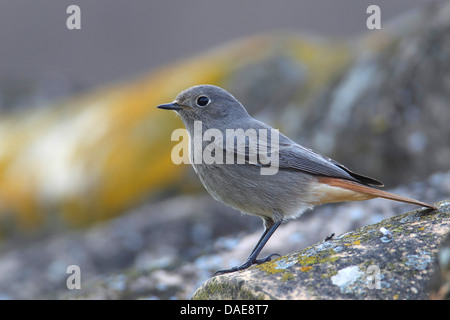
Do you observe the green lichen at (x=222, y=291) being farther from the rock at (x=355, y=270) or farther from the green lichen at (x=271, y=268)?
the green lichen at (x=271, y=268)

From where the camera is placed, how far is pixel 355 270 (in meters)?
3.50

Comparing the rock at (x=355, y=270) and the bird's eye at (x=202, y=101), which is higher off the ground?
the bird's eye at (x=202, y=101)

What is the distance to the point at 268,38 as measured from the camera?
1088 centimetres

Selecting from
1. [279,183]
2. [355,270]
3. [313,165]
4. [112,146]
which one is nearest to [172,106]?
[279,183]

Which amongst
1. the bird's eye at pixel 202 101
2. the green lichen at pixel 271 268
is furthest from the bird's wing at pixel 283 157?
the green lichen at pixel 271 268

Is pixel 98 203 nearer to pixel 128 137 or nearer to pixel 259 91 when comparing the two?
pixel 128 137

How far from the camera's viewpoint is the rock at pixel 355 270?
10.9 ft

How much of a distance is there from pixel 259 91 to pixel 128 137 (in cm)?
259

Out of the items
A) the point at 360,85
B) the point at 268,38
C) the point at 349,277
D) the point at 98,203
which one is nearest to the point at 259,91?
the point at 268,38

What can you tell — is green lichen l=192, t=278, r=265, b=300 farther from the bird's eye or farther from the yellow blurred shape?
the yellow blurred shape

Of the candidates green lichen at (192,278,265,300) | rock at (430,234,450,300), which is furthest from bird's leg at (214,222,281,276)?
rock at (430,234,450,300)

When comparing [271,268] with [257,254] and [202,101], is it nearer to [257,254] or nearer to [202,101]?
[257,254]

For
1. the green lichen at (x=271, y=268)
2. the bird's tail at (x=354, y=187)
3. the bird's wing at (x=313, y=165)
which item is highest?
the bird's wing at (x=313, y=165)

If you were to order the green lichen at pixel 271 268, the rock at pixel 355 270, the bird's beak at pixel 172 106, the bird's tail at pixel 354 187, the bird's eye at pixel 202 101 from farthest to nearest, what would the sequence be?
the bird's eye at pixel 202 101, the bird's beak at pixel 172 106, the bird's tail at pixel 354 187, the green lichen at pixel 271 268, the rock at pixel 355 270
